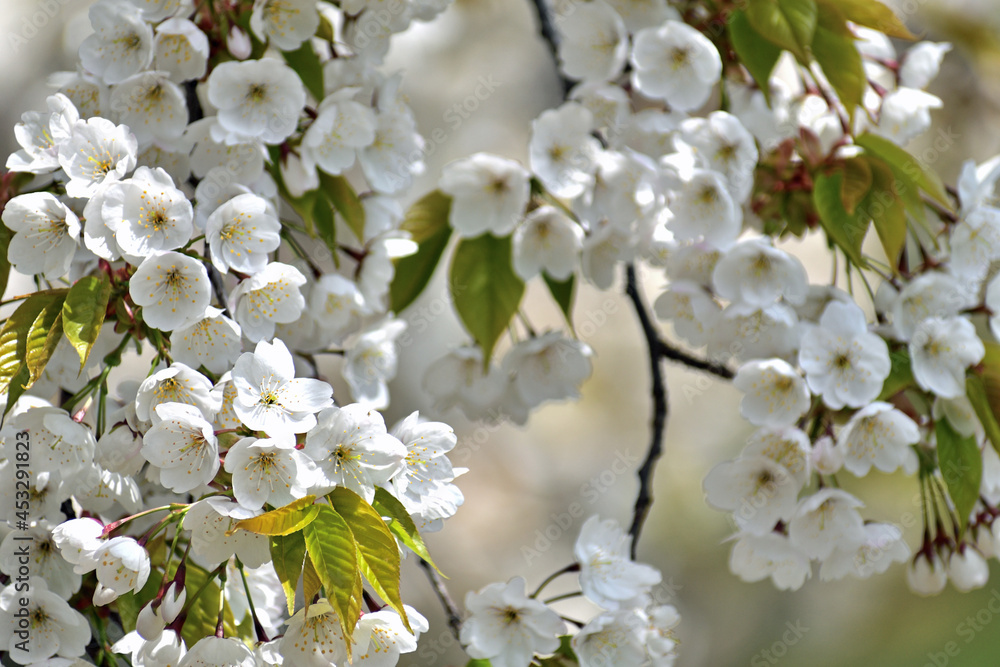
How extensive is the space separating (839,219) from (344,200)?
504 mm

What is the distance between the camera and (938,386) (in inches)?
30.4

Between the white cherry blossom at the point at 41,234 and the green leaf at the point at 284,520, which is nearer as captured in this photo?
Answer: the green leaf at the point at 284,520

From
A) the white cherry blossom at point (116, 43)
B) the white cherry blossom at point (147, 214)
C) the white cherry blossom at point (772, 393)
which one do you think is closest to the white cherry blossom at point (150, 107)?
the white cherry blossom at point (116, 43)

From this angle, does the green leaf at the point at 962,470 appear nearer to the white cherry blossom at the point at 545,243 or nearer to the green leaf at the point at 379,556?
the white cherry blossom at the point at 545,243

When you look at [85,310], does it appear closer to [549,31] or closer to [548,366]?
[548,366]

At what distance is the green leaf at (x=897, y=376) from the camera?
81 cm

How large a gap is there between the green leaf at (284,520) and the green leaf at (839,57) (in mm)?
671


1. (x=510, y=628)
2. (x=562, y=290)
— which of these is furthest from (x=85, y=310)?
(x=562, y=290)

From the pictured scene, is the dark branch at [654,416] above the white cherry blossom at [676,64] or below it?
below

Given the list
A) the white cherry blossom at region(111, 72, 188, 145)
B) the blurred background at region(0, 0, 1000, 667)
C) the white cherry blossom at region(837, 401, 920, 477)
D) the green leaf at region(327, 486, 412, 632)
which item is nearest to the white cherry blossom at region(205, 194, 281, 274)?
the white cherry blossom at region(111, 72, 188, 145)

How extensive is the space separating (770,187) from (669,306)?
174mm

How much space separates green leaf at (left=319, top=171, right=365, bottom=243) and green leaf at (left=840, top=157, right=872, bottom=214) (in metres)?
0.49

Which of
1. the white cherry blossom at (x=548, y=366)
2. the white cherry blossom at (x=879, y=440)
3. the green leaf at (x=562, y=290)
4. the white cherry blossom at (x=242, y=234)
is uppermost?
the white cherry blossom at (x=242, y=234)

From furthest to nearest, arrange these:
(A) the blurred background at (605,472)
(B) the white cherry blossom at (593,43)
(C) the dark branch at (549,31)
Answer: (A) the blurred background at (605,472) → (C) the dark branch at (549,31) → (B) the white cherry blossom at (593,43)
